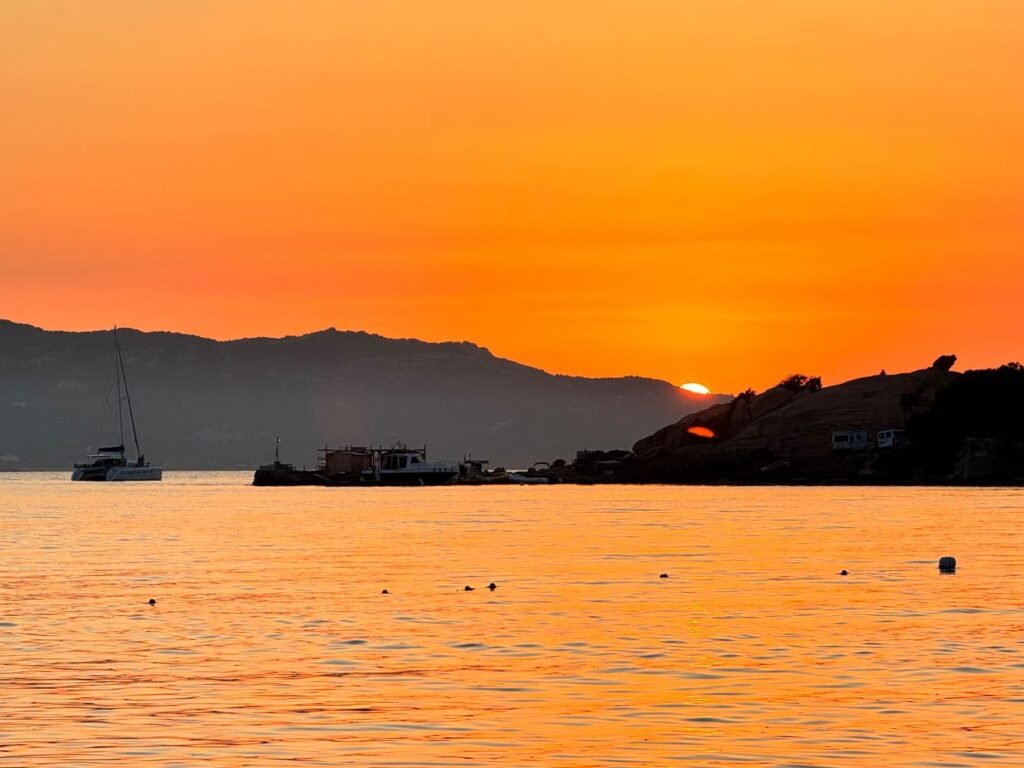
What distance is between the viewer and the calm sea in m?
30.1

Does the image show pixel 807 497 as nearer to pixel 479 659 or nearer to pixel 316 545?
pixel 316 545

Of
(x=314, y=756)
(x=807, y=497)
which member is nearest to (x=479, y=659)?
(x=314, y=756)

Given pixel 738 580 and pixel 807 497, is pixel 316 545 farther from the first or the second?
pixel 807 497

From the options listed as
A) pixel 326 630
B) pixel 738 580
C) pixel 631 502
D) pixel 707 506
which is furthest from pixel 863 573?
pixel 631 502

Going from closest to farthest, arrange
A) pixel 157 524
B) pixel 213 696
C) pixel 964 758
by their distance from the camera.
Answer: pixel 964 758, pixel 213 696, pixel 157 524

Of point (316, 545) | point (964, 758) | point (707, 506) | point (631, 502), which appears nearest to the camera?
point (964, 758)

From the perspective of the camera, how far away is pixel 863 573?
232ft

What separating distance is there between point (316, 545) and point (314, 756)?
7233cm

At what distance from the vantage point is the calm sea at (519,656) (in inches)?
1186

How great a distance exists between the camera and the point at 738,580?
222 feet

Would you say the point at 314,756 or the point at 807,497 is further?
the point at 807,497

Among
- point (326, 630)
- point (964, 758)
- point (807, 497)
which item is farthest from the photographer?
point (807, 497)

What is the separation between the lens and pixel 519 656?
42.7 meters

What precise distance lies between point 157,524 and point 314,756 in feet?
363
